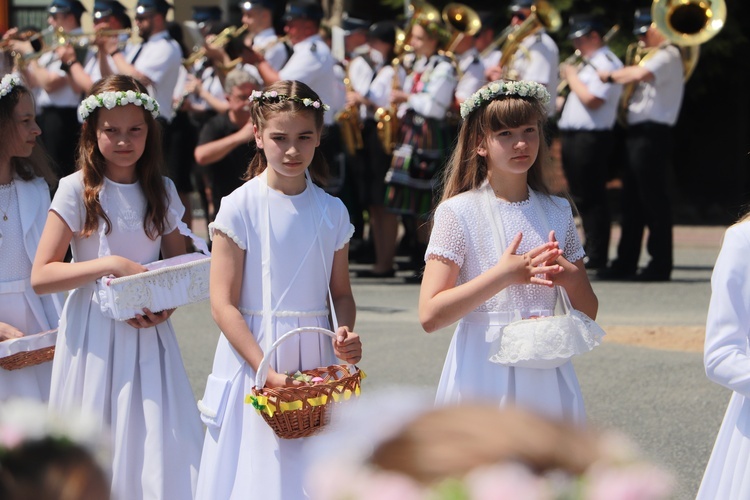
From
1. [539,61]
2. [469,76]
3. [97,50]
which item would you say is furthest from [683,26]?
[97,50]

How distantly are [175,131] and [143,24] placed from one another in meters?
1.01

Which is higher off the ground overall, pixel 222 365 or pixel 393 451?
pixel 393 451

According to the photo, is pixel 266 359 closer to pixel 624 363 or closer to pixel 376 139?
pixel 624 363

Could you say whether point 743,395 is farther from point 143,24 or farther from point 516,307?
point 143,24

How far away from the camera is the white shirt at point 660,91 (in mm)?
10867

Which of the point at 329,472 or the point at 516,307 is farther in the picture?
the point at 516,307

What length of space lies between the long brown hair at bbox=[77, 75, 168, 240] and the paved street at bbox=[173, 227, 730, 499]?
169 centimetres

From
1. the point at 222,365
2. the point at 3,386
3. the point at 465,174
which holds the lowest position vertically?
the point at 3,386

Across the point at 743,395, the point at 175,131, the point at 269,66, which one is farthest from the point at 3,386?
the point at 175,131

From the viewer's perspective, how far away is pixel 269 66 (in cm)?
1070

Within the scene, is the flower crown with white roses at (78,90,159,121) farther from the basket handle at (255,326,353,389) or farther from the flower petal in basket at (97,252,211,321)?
the basket handle at (255,326,353,389)

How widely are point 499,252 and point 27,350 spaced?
1.75 metres

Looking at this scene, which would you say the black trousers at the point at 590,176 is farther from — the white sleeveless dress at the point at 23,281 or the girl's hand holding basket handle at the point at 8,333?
the girl's hand holding basket handle at the point at 8,333

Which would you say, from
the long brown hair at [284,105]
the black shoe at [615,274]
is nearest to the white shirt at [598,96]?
the black shoe at [615,274]
